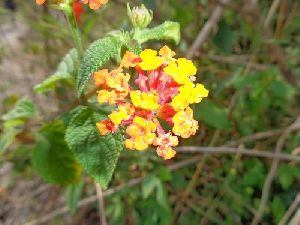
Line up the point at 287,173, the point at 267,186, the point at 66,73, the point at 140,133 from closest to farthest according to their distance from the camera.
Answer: the point at 140,133 → the point at 66,73 → the point at 267,186 → the point at 287,173

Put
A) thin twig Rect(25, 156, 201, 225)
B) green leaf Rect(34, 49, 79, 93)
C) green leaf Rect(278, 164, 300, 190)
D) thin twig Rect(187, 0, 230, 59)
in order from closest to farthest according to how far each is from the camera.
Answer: green leaf Rect(34, 49, 79, 93)
thin twig Rect(187, 0, 230, 59)
green leaf Rect(278, 164, 300, 190)
thin twig Rect(25, 156, 201, 225)

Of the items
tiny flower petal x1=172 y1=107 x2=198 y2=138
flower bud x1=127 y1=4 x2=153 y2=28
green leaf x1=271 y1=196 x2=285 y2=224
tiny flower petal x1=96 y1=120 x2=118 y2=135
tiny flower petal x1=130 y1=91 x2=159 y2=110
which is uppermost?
flower bud x1=127 y1=4 x2=153 y2=28

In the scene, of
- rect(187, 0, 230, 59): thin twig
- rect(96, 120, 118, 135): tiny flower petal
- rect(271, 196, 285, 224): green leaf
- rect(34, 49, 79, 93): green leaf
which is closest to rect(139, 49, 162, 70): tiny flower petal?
rect(96, 120, 118, 135): tiny flower petal

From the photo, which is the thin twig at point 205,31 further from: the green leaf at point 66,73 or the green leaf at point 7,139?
the green leaf at point 7,139

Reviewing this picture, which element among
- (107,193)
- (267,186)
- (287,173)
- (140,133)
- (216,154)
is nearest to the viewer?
(140,133)

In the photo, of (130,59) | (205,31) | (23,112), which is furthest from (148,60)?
(205,31)

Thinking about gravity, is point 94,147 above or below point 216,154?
above

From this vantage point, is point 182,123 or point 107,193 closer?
point 182,123

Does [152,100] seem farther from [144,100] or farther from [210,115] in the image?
[210,115]

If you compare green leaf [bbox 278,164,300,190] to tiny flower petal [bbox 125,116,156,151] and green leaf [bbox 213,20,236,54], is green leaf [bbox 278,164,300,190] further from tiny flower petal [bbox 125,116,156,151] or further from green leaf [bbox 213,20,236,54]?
tiny flower petal [bbox 125,116,156,151]
